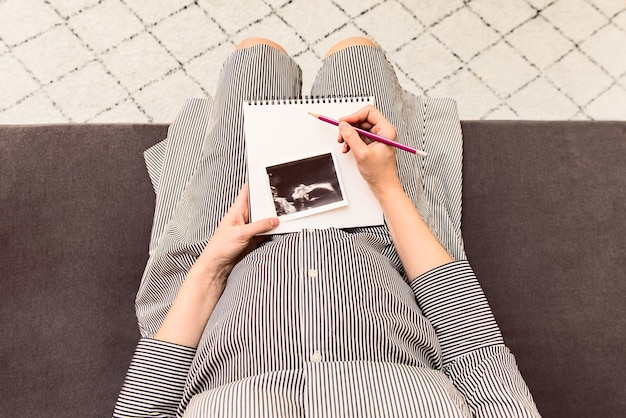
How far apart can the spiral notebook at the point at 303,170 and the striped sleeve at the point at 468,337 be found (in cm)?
17

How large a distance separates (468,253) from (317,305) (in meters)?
0.48

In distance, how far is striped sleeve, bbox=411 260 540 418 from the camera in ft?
2.54

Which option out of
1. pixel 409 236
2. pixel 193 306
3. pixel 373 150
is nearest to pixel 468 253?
pixel 409 236

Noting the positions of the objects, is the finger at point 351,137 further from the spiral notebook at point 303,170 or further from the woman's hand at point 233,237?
the woman's hand at point 233,237

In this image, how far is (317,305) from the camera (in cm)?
76

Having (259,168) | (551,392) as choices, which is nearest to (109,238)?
(259,168)

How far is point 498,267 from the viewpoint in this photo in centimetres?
110

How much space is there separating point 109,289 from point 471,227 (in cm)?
77

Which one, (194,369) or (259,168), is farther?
(259,168)

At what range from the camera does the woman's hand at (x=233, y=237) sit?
0.90 m

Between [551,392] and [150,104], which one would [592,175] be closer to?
[551,392]

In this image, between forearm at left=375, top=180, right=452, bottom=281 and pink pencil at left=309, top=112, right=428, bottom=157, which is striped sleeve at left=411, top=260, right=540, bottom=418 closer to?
forearm at left=375, top=180, right=452, bottom=281

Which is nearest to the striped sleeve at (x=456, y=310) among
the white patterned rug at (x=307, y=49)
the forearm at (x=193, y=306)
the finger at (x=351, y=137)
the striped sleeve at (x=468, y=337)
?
the striped sleeve at (x=468, y=337)

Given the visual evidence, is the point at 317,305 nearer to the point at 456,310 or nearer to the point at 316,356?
the point at 316,356
